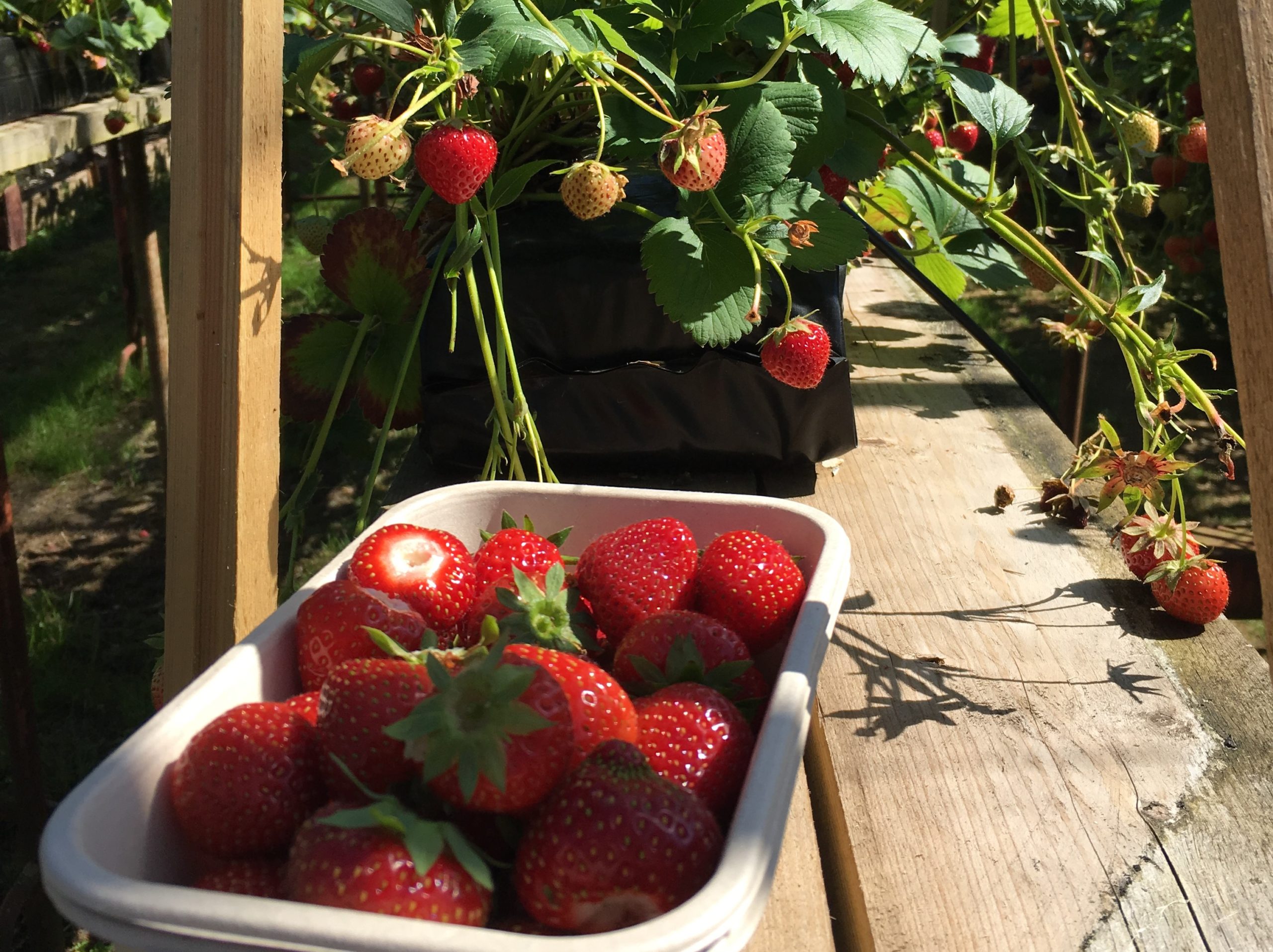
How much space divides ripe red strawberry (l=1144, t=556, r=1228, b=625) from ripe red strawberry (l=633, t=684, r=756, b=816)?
0.55 m

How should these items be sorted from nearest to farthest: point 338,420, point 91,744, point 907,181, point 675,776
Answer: point 675,776, point 338,420, point 907,181, point 91,744

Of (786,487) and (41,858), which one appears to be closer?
(41,858)

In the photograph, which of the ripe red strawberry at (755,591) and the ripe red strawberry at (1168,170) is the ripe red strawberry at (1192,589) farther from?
the ripe red strawberry at (1168,170)

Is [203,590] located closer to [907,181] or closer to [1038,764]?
[1038,764]

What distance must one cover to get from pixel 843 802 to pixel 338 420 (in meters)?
0.65

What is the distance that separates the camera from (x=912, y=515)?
1.15m

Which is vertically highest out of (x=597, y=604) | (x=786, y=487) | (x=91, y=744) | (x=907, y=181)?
(x=907, y=181)

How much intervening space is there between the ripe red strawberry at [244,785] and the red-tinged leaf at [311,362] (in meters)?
0.55

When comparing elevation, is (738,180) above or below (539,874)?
above

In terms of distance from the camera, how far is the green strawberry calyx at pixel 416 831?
437 mm

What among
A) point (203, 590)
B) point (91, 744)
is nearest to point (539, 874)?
point (203, 590)

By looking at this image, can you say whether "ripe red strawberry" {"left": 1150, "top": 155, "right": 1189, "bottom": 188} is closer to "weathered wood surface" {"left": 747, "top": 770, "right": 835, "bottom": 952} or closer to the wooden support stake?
"weathered wood surface" {"left": 747, "top": 770, "right": 835, "bottom": 952}

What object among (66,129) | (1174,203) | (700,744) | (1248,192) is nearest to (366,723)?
(700,744)


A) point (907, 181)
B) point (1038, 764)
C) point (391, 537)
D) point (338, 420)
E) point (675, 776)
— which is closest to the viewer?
point (675, 776)
